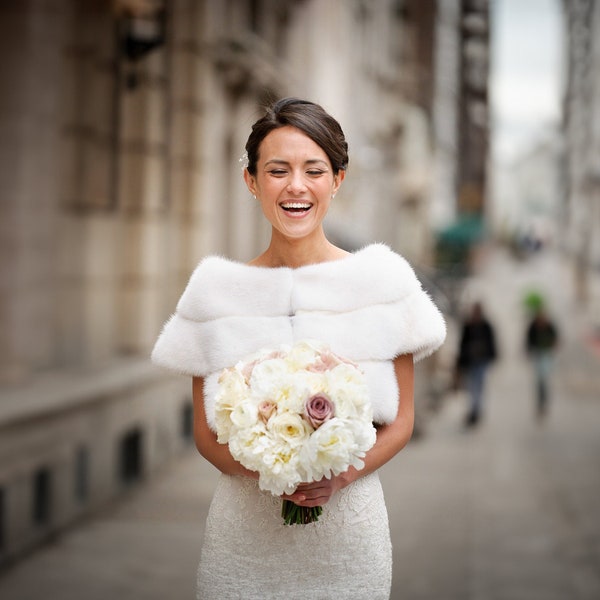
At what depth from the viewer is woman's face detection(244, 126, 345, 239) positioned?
8.24 feet

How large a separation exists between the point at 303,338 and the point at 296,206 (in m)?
0.35

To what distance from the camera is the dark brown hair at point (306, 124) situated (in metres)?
2.51

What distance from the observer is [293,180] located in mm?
2518

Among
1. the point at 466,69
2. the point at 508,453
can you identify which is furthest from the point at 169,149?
the point at 466,69

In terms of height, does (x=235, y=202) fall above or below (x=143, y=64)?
below

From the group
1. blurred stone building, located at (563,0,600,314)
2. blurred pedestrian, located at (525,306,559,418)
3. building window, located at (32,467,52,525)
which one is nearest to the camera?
building window, located at (32,467,52,525)

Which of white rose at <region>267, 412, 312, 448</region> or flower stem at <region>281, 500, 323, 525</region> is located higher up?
white rose at <region>267, 412, 312, 448</region>

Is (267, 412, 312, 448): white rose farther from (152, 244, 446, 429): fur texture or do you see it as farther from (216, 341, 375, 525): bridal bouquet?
(152, 244, 446, 429): fur texture

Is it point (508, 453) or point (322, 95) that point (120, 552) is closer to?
point (508, 453)

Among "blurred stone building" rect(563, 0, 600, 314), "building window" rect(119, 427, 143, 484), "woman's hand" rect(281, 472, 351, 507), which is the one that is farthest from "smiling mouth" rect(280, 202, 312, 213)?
"blurred stone building" rect(563, 0, 600, 314)

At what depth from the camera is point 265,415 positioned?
229cm

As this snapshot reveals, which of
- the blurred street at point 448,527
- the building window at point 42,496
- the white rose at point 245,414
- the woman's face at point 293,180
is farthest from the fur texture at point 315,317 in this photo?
the building window at point 42,496

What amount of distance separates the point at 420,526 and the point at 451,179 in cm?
6890

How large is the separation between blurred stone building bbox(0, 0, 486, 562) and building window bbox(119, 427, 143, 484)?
0.02 meters
